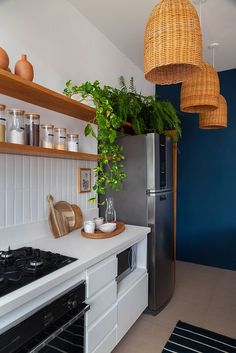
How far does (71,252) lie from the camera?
1420mm

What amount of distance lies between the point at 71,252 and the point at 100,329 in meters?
0.48

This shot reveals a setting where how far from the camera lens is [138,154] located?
211 centimetres

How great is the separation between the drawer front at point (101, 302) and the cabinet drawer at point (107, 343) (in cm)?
18

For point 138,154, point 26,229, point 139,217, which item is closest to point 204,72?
point 138,154

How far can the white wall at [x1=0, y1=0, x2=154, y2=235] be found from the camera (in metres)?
1.49

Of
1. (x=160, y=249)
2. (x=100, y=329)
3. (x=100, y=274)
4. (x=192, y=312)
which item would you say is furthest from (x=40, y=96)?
(x=192, y=312)

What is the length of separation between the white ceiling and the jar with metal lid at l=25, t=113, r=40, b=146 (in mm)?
1232

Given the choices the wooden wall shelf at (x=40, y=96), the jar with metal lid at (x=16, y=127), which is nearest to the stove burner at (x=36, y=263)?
the jar with metal lid at (x=16, y=127)

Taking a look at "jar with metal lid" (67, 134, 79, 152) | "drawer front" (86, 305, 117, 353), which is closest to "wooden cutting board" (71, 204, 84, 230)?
"jar with metal lid" (67, 134, 79, 152)

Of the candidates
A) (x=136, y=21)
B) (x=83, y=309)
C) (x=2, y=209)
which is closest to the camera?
(x=83, y=309)

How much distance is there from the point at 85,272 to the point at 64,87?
1.41 metres

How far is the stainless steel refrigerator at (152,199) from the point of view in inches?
80.5

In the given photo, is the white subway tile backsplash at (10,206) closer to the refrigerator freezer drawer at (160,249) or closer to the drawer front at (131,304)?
the drawer front at (131,304)

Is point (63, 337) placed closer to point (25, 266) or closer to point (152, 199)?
point (25, 266)
